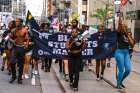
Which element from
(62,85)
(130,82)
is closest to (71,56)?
(62,85)

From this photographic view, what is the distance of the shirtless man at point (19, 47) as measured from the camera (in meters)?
15.7

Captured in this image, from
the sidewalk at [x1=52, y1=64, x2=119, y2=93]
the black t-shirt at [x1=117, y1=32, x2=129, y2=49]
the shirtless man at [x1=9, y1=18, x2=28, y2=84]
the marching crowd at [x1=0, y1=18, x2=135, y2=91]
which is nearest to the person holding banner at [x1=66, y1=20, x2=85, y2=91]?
the marching crowd at [x1=0, y1=18, x2=135, y2=91]

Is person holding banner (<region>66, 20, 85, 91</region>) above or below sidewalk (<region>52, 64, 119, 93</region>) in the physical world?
above

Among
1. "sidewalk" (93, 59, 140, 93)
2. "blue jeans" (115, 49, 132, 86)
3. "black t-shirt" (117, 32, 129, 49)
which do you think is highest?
"black t-shirt" (117, 32, 129, 49)

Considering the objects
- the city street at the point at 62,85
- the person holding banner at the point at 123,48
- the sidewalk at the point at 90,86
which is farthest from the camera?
the city street at the point at 62,85

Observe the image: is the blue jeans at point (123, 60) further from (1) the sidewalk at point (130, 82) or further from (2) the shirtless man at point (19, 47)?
(2) the shirtless man at point (19, 47)

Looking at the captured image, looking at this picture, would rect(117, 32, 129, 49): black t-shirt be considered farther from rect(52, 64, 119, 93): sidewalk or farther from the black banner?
the black banner

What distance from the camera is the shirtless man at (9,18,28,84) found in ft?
51.6

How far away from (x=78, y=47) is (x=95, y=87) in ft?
4.63

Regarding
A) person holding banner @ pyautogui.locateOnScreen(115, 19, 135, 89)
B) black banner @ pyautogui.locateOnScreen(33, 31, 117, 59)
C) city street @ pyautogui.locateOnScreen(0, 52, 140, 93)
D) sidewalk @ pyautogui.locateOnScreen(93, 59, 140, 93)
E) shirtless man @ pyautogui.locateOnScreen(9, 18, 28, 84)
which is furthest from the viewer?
black banner @ pyautogui.locateOnScreen(33, 31, 117, 59)

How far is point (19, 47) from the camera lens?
51.9 ft

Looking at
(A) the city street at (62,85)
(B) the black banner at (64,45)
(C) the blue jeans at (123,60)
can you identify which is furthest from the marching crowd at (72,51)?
(A) the city street at (62,85)

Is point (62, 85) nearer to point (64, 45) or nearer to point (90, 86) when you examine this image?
point (90, 86)

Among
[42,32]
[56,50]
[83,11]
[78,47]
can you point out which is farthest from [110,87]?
[83,11]
